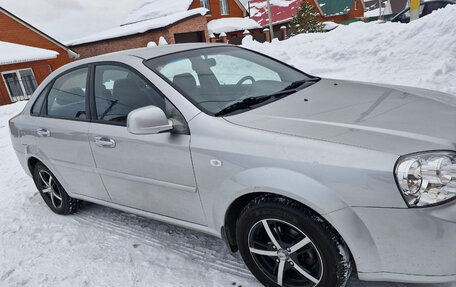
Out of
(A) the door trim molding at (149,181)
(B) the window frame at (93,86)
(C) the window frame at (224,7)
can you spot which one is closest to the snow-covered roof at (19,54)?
(C) the window frame at (224,7)

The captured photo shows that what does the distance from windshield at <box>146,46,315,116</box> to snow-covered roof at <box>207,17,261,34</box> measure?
874 inches

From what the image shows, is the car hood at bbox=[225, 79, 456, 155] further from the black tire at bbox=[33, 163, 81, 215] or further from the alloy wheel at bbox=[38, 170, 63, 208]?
the alloy wheel at bbox=[38, 170, 63, 208]

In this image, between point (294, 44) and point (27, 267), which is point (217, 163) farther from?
point (294, 44)

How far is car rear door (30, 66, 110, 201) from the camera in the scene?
310 centimetres

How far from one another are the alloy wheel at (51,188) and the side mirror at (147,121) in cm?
210

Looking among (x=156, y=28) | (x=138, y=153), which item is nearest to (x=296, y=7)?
(x=156, y=28)

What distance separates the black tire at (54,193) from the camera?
376cm

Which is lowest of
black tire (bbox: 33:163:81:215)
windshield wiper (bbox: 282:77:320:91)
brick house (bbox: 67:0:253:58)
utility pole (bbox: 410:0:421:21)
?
black tire (bbox: 33:163:81:215)

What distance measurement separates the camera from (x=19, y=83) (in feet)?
62.2

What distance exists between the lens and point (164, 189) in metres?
2.58

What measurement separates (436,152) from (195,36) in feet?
68.1

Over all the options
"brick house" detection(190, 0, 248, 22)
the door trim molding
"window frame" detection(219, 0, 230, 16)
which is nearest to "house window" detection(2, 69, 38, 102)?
"brick house" detection(190, 0, 248, 22)

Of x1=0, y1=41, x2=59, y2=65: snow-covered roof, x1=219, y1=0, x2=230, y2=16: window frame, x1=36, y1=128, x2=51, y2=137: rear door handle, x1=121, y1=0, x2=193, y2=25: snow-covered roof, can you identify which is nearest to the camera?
x1=36, y1=128, x2=51, y2=137: rear door handle

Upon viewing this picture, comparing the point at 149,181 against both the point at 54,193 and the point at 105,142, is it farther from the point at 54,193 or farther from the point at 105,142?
the point at 54,193
